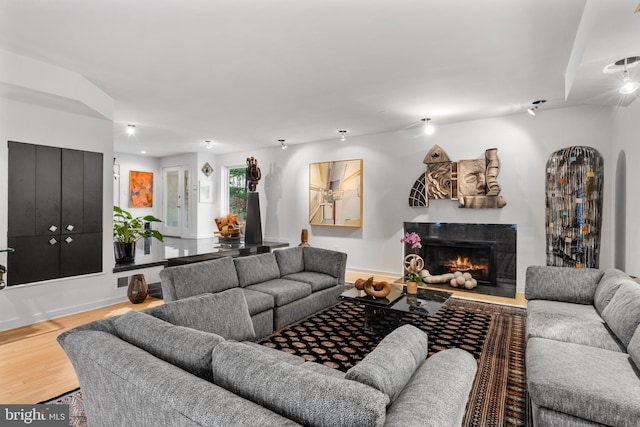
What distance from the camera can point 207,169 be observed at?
28.2 feet

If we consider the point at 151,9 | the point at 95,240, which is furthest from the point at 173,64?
the point at 95,240

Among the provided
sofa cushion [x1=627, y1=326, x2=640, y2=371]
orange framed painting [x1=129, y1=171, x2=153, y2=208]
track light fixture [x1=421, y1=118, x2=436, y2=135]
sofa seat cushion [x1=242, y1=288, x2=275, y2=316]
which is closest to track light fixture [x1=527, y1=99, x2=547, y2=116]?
track light fixture [x1=421, y1=118, x2=436, y2=135]

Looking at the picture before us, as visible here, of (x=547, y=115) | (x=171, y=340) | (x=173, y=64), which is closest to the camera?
(x=171, y=340)

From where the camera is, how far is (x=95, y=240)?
419 cm

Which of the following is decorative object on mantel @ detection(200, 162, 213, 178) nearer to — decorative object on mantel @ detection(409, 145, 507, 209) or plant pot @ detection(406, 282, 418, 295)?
decorative object on mantel @ detection(409, 145, 507, 209)

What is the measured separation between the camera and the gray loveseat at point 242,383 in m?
0.92

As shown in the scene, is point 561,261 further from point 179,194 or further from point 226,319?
point 179,194

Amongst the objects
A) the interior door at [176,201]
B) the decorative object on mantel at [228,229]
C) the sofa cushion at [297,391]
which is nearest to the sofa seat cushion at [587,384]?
the sofa cushion at [297,391]

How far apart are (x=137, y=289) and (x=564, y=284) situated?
473cm

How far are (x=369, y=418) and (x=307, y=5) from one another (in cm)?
243

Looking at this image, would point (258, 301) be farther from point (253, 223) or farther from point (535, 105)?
point (535, 105)

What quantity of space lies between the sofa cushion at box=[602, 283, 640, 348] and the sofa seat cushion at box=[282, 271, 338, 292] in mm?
2511

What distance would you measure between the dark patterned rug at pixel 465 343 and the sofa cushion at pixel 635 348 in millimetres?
661

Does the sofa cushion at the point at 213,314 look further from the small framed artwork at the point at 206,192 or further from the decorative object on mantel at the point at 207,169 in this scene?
the decorative object on mantel at the point at 207,169
